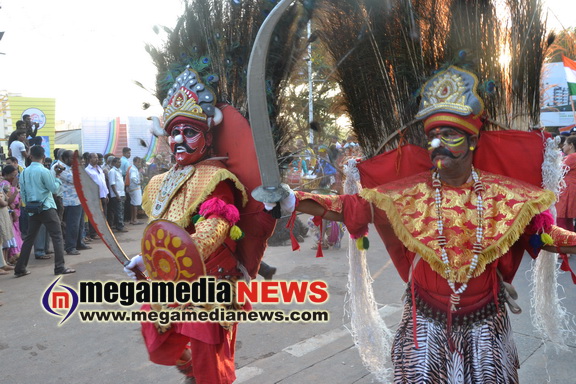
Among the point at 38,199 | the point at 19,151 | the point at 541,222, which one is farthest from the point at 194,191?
the point at 19,151

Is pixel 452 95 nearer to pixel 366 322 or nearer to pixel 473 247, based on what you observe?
pixel 473 247

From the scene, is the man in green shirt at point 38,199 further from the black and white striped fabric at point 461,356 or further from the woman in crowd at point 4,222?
the black and white striped fabric at point 461,356

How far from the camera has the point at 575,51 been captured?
3211 mm

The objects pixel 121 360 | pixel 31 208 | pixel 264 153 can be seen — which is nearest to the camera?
pixel 264 153

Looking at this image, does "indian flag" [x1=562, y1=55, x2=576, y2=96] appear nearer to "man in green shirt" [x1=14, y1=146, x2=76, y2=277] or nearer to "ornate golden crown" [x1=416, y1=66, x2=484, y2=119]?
"ornate golden crown" [x1=416, y1=66, x2=484, y2=119]

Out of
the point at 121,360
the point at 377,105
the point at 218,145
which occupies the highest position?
the point at 377,105

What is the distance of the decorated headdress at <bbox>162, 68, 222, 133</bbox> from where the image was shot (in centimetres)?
279

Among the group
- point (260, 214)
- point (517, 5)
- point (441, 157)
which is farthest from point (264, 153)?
point (517, 5)

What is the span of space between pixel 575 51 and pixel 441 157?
1.66 m

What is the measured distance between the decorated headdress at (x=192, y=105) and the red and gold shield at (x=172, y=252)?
2.52ft

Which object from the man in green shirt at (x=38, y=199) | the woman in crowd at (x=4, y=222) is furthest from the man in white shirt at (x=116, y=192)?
the man in green shirt at (x=38, y=199)

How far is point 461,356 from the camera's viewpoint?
2414 mm

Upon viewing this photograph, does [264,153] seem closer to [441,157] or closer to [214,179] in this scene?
[214,179]

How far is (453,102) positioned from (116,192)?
9.17 metres
